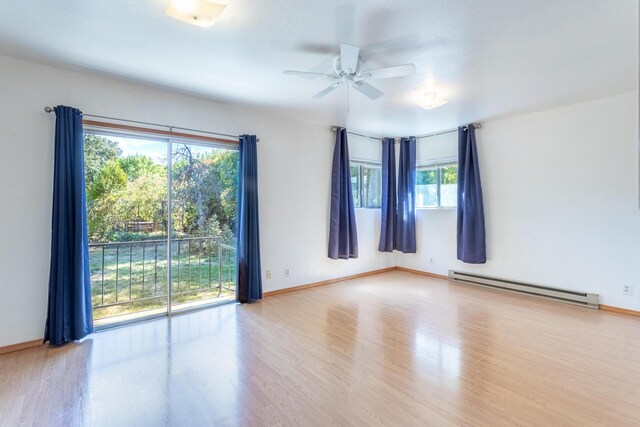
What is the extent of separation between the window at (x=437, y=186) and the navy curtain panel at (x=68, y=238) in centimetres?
501

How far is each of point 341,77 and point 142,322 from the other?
3300mm

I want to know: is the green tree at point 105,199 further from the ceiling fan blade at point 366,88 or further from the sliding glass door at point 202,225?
the ceiling fan blade at point 366,88

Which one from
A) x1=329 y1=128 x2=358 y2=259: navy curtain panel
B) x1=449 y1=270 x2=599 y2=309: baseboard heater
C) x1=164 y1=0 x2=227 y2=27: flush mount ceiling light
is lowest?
x1=449 y1=270 x2=599 y2=309: baseboard heater

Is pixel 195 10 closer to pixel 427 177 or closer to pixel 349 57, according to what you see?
pixel 349 57

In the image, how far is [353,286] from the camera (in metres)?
4.93

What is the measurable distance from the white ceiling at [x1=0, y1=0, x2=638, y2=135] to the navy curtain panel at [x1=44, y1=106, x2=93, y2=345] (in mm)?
672

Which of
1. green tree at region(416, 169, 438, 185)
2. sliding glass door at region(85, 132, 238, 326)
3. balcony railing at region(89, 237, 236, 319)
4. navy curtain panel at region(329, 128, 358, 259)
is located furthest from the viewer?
green tree at region(416, 169, 438, 185)

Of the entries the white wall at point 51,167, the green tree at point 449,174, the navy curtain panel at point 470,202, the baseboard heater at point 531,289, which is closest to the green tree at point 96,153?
the white wall at point 51,167

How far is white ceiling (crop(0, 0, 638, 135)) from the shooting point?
2.00 metres

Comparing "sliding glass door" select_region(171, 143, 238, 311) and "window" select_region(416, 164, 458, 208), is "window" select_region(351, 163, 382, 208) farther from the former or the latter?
"sliding glass door" select_region(171, 143, 238, 311)

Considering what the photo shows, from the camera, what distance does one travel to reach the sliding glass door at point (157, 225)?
321 cm

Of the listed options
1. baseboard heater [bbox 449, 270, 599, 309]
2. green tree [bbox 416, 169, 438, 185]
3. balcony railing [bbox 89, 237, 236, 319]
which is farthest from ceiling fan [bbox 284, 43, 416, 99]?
baseboard heater [bbox 449, 270, 599, 309]

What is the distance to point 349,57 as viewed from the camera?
7.91ft

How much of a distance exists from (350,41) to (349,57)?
11 centimetres
